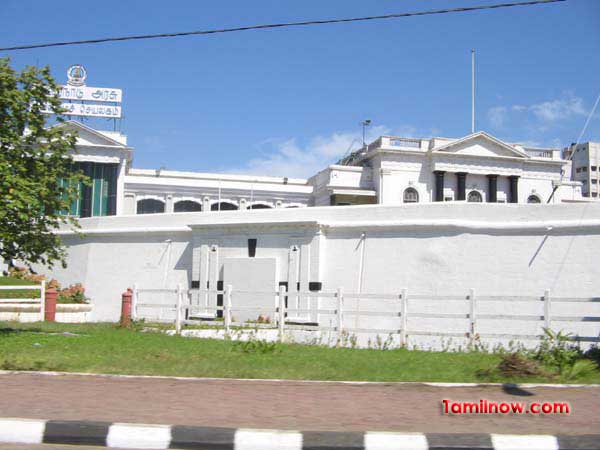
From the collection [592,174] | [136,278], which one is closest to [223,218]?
[136,278]

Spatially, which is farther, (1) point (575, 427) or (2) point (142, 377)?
(2) point (142, 377)

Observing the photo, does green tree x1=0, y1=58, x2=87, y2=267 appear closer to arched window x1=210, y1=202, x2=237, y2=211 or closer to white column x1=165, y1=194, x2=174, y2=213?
white column x1=165, y1=194, x2=174, y2=213

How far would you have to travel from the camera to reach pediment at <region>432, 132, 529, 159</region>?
4062cm

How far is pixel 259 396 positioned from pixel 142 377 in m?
2.05

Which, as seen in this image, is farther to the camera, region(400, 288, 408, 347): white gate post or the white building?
the white building

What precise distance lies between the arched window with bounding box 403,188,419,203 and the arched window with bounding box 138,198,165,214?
1467 cm

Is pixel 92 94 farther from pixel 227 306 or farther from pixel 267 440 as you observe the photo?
pixel 267 440

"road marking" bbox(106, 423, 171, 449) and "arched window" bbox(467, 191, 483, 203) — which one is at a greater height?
"arched window" bbox(467, 191, 483, 203)

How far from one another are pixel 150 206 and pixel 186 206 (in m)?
2.14

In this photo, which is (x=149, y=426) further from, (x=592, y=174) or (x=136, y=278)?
(x=592, y=174)

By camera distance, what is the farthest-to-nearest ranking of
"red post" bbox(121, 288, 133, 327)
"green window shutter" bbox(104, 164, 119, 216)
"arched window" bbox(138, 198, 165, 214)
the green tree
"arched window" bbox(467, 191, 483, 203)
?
"arched window" bbox(467, 191, 483, 203) < "arched window" bbox(138, 198, 165, 214) < "green window shutter" bbox(104, 164, 119, 216) < "red post" bbox(121, 288, 133, 327) < the green tree

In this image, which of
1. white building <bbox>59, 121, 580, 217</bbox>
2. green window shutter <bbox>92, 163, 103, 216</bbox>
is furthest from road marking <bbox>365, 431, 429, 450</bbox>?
white building <bbox>59, 121, 580, 217</bbox>

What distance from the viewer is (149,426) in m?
6.32

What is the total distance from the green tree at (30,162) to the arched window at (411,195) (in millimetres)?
27451
